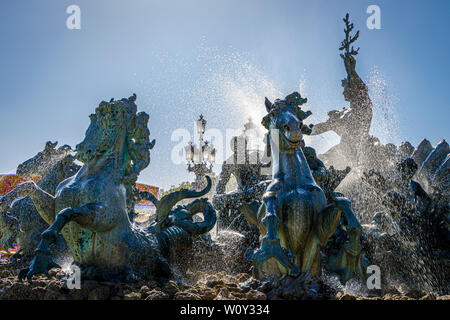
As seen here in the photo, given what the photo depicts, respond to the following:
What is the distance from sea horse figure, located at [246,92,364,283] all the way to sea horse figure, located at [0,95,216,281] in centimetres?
116

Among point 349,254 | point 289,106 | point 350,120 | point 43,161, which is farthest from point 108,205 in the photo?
point 350,120

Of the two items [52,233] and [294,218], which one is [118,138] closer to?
[52,233]

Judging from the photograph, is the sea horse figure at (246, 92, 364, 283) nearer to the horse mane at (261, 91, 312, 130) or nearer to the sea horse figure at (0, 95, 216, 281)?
the horse mane at (261, 91, 312, 130)

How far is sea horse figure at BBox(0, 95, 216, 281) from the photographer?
284 centimetres

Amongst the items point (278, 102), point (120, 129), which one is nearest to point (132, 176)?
point (120, 129)

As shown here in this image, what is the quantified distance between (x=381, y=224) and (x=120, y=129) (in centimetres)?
355

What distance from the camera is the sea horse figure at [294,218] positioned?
7.36ft

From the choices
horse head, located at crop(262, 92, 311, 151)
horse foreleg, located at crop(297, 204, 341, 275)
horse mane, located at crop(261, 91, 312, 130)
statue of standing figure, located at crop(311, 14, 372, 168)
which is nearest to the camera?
horse foreleg, located at crop(297, 204, 341, 275)

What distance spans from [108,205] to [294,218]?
1614mm

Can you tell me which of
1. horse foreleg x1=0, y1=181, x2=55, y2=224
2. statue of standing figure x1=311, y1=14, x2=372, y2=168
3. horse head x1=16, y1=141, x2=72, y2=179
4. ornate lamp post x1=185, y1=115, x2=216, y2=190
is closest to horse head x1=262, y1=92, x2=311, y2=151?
horse foreleg x1=0, y1=181, x2=55, y2=224

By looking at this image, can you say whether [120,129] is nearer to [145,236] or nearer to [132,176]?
[132,176]

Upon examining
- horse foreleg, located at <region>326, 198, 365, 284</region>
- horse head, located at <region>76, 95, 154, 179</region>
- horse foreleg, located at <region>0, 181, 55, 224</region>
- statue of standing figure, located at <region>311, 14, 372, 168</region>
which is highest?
statue of standing figure, located at <region>311, 14, 372, 168</region>

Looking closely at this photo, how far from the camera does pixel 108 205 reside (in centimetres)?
292
